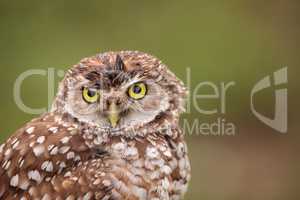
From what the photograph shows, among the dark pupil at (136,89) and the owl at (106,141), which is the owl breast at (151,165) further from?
the dark pupil at (136,89)

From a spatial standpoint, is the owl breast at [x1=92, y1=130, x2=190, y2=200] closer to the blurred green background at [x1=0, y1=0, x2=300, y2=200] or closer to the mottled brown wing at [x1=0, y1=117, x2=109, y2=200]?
the mottled brown wing at [x1=0, y1=117, x2=109, y2=200]

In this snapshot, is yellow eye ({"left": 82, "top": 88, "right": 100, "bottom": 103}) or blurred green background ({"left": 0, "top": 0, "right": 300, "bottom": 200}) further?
blurred green background ({"left": 0, "top": 0, "right": 300, "bottom": 200})

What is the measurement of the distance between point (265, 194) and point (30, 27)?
1268 mm

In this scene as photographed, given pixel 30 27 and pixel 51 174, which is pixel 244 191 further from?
pixel 51 174

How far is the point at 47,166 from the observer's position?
1877 millimetres

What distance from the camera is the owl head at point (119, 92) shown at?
1857mm

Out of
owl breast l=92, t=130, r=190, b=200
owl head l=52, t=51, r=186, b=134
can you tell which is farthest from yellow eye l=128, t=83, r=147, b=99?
owl breast l=92, t=130, r=190, b=200

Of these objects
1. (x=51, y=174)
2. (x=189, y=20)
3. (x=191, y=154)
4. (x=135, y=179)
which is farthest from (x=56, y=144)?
(x=189, y=20)

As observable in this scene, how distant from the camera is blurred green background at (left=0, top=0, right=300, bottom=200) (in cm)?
333

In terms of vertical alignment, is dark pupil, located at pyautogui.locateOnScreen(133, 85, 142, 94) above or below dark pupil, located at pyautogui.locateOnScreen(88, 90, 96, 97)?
above

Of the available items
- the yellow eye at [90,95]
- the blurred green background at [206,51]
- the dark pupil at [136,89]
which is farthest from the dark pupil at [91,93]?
the blurred green background at [206,51]

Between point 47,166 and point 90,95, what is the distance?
0.20 metres

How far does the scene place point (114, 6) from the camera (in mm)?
3463

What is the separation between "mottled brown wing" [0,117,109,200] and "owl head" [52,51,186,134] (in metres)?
0.08
